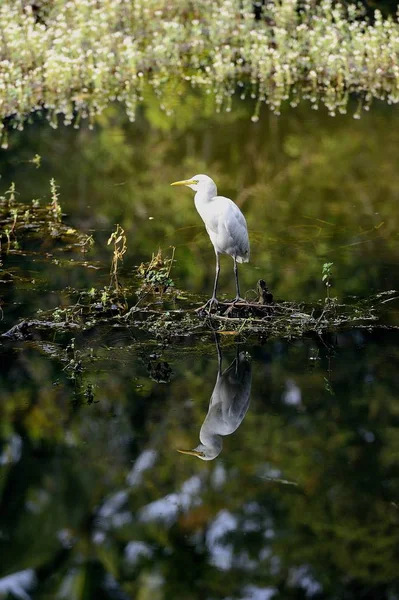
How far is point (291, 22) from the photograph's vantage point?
45.1 ft

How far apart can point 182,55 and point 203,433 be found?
978 centimetres

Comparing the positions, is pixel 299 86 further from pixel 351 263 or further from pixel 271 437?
pixel 271 437

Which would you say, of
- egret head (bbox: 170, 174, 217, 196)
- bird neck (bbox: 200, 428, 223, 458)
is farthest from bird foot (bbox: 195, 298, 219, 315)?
bird neck (bbox: 200, 428, 223, 458)

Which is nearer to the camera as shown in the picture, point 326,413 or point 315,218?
point 326,413

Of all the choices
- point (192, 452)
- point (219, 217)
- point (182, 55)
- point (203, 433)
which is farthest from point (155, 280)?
point (182, 55)

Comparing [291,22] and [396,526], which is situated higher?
[396,526]

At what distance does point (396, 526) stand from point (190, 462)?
1.01 meters

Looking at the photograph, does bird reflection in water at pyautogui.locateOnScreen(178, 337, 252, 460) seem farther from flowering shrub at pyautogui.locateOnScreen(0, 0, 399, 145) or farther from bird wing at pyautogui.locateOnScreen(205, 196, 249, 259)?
flowering shrub at pyautogui.locateOnScreen(0, 0, 399, 145)

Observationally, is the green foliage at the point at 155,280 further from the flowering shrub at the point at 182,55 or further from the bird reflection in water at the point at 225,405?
the flowering shrub at the point at 182,55

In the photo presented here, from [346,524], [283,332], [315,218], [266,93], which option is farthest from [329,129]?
[346,524]

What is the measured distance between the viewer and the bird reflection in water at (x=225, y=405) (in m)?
4.82

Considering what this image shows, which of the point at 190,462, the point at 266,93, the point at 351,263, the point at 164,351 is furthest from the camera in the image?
the point at 266,93

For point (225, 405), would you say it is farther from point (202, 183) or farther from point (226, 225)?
point (202, 183)

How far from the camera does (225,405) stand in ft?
17.2
